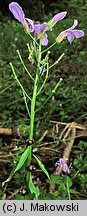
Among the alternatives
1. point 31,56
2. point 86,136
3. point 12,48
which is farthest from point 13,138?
point 12,48

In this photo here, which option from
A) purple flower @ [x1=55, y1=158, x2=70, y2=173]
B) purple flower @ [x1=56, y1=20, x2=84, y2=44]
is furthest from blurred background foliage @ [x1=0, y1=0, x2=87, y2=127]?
purple flower @ [x1=56, y1=20, x2=84, y2=44]

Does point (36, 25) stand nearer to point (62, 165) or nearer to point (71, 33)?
point (71, 33)

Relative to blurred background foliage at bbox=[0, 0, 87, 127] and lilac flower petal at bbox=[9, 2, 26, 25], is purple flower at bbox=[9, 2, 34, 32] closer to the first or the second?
lilac flower petal at bbox=[9, 2, 26, 25]

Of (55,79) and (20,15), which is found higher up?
(55,79)

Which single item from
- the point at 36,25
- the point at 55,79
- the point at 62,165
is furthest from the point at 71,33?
the point at 55,79

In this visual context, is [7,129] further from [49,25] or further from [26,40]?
[26,40]

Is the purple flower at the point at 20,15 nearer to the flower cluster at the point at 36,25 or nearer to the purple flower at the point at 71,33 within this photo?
the flower cluster at the point at 36,25

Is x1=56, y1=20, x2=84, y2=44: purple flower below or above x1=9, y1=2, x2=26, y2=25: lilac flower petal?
below

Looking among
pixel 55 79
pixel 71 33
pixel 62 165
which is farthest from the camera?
pixel 55 79
